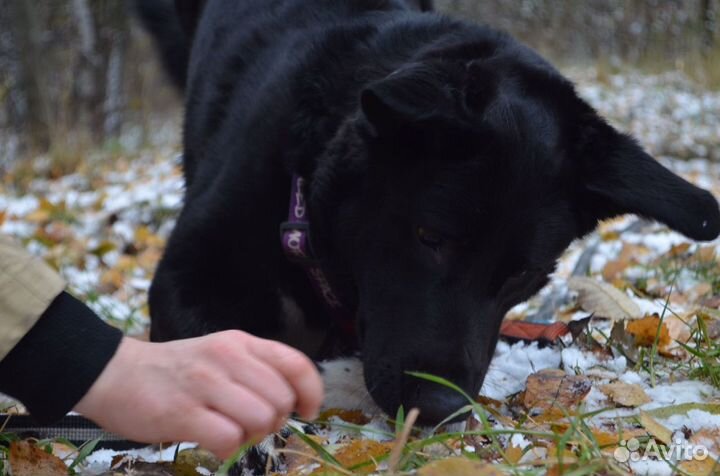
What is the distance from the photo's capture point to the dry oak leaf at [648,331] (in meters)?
2.21

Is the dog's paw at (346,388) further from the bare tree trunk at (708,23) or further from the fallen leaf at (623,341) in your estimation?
the bare tree trunk at (708,23)

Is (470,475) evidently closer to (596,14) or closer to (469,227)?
(469,227)

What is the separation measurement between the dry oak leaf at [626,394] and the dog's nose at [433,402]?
336 mm

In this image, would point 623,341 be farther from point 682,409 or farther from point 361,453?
point 361,453

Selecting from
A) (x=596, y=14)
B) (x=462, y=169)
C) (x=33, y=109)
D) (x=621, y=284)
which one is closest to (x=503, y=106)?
(x=462, y=169)

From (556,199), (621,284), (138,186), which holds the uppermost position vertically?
(556,199)

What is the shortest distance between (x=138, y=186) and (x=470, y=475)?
200 inches

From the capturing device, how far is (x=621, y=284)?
3.15 meters

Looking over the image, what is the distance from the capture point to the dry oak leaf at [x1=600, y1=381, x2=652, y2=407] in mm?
1795

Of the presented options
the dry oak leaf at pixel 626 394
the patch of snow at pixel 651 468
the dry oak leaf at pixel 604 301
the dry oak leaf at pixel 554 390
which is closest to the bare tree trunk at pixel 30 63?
the dry oak leaf at pixel 604 301

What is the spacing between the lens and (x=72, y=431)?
1731mm

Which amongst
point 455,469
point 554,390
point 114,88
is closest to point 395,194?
point 554,390

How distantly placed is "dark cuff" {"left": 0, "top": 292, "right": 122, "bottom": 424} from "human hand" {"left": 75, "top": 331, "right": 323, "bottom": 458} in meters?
0.02

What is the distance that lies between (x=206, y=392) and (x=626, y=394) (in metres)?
1.04
